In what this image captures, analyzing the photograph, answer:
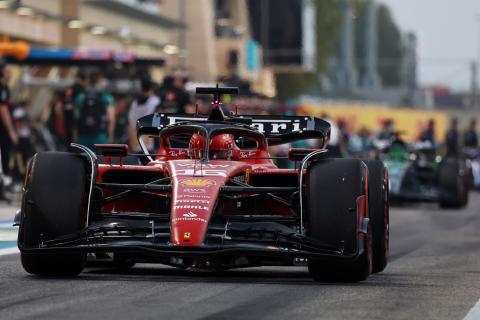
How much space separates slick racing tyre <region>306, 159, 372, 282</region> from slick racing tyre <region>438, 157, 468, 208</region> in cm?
1587

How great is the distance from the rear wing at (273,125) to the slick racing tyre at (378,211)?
0.98 m

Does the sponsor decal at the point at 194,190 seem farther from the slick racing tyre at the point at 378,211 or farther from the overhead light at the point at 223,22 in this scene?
the overhead light at the point at 223,22

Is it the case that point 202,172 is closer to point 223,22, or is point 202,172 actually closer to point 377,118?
point 377,118

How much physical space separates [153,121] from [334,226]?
2776 millimetres

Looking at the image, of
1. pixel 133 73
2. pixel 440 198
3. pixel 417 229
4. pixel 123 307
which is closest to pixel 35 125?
pixel 133 73

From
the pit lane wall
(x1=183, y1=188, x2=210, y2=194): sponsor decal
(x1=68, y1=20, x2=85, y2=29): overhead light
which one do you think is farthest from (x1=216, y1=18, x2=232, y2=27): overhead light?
(x1=183, y1=188, x2=210, y2=194): sponsor decal

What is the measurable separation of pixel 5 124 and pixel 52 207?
36.3 feet

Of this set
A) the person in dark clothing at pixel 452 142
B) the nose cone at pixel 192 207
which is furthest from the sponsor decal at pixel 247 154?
the person in dark clothing at pixel 452 142

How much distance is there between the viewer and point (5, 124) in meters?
21.5

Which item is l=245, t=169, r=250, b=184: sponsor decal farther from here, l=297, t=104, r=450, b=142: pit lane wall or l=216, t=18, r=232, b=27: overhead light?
l=216, t=18, r=232, b=27: overhead light

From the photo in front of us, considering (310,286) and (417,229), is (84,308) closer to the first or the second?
(310,286)

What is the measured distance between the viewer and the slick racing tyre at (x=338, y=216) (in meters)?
10.5

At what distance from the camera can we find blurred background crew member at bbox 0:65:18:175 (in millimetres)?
21297

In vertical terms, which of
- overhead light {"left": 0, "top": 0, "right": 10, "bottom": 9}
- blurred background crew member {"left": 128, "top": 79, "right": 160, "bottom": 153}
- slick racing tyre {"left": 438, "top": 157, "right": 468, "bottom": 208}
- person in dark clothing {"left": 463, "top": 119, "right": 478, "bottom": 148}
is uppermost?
overhead light {"left": 0, "top": 0, "right": 10, "bottom": 9}
